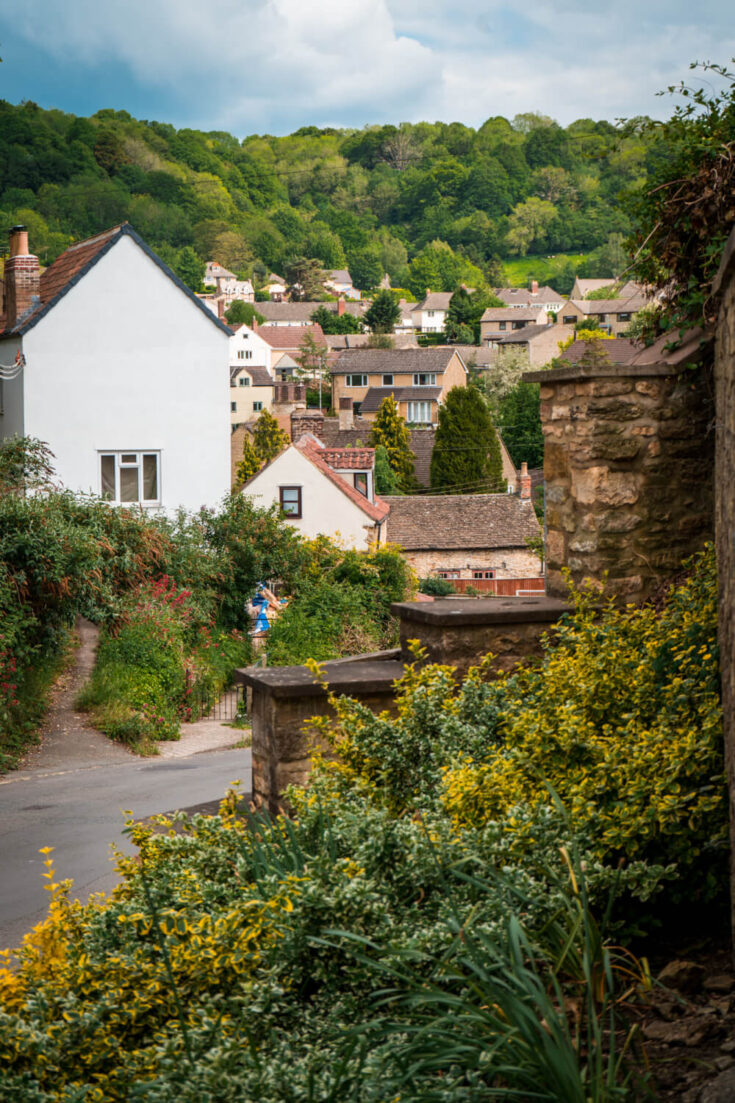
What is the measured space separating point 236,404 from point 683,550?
327 feet

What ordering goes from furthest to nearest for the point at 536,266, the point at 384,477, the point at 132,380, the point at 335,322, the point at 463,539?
the point at 536,266, the point at 335,322, the point at 384,477, the point at 463,539, the point at 132,380

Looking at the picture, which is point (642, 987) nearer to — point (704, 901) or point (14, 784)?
point (704, 901)

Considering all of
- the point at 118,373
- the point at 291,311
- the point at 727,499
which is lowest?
the point at 727,499

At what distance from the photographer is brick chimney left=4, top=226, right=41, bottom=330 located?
78.3 feet

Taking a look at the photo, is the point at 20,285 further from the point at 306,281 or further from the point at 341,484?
the point at 306,281

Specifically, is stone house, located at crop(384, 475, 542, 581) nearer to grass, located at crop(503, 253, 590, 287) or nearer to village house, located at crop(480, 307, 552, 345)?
village house, located at crop(480, 307, 552, 345)

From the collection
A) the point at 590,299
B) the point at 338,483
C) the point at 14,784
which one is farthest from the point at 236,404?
the point at 14,784

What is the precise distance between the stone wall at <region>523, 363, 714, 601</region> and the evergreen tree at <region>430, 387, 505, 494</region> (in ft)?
195

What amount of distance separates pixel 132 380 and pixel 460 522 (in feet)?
92.2

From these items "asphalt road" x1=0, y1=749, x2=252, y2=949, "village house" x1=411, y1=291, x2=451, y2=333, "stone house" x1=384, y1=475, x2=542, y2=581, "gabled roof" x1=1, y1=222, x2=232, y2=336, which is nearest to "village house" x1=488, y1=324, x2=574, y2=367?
"village house" x1=411, y1=291, x2=451, y2=333

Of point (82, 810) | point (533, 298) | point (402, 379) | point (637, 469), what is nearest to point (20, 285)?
point (82, 810)

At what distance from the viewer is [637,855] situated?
14.9ft

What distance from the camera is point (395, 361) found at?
323 feet

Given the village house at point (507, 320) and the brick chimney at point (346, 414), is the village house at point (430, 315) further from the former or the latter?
the brick chimney at point (346, 414)
